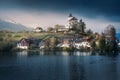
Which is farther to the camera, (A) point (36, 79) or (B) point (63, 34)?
(B) point (63, 34)

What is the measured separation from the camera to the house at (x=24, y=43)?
12119 centimetres

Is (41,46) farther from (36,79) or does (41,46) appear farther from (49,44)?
(36,79)

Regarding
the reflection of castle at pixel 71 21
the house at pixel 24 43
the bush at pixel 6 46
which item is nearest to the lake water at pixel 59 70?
the bush at pixel 6 46

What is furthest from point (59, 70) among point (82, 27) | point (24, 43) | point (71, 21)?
point (71, 21)

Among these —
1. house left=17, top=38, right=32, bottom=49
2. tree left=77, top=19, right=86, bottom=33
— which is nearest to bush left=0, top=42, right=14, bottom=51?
house left=17, top=38, right=32, bottom=49

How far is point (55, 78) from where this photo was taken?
1383 inches

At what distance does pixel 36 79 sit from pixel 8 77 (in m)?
3.82

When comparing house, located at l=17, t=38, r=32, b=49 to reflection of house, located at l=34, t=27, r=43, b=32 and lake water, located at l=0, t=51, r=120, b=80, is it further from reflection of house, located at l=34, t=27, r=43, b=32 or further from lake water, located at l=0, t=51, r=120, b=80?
lake water, located at l=0, t=51, r=120, b=80

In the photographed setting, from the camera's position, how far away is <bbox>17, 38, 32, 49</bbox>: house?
4771 inches

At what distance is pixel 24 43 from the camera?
12619cm

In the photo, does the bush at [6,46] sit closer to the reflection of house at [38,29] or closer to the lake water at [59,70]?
the reflection of house at [38,29]

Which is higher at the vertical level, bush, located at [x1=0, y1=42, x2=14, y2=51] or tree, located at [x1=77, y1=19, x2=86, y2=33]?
tree, located at [x1=77, y1=19, x2=86, y2=33]

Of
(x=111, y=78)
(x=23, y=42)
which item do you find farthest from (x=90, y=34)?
(x=111, y=78)

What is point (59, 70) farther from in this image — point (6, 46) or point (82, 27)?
point (82, 27)
